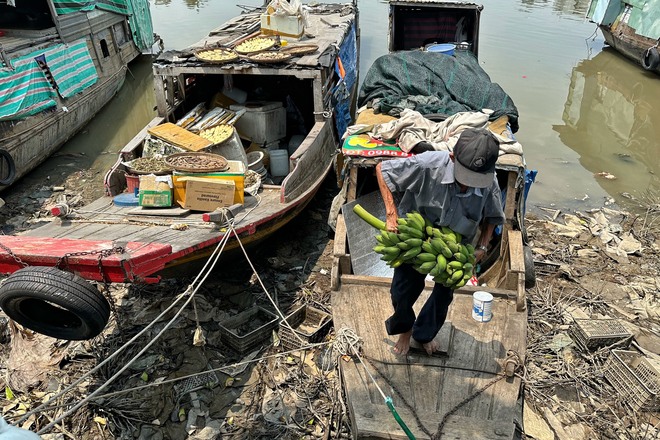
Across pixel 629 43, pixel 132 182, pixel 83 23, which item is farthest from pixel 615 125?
pixel 83 23

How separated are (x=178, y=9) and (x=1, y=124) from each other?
720 inches

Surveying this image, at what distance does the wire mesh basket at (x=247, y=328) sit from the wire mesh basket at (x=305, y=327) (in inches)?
7.4

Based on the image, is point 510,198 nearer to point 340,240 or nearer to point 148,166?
point 340,240

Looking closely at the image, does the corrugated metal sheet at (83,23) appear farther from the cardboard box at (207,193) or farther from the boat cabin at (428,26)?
the cardboard box at (207,193)

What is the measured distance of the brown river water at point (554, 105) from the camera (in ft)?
32.2

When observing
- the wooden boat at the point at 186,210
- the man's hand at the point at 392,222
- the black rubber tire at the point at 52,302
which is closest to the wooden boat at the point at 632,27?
the wooden boat at the point at 186,210

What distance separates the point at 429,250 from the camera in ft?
10.6

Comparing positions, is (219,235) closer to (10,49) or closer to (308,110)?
(308,110)

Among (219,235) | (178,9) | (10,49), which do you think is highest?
(10,49)

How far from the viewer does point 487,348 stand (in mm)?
3986

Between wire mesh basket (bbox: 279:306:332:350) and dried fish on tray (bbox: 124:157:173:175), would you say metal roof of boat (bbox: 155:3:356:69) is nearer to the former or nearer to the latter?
dried fish on tray (bbox: 124:157:173:175)

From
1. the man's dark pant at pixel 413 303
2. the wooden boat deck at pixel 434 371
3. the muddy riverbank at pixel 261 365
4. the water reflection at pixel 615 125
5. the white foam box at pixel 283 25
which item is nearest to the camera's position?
the wooden boat deck at pixel 434 371

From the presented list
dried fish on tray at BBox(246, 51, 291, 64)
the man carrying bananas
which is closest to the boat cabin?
dried fish on tray at BBox(246, 51, 291, 64)

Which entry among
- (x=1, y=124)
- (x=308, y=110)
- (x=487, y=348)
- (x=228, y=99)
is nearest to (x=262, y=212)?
(x=487, y=348)
